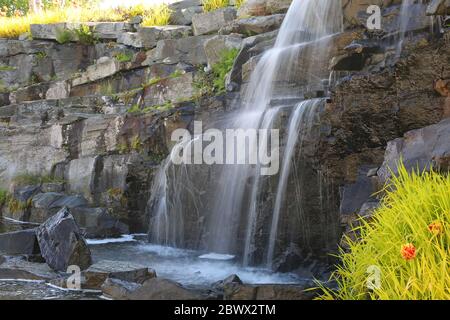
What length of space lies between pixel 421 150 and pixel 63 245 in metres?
4.43

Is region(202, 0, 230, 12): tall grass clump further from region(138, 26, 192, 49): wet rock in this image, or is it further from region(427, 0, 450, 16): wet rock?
region(427, 0, 450, 16): wet rock

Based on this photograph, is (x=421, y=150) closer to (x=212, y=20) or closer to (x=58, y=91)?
(x=212, y=20)

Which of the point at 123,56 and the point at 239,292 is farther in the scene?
the point at 123,56

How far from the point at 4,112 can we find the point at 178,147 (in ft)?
22.6

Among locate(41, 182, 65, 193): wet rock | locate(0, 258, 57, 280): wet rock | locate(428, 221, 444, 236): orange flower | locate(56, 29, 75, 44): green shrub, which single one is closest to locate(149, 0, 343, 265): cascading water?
locate(0, 258, 57, 280): wet rock

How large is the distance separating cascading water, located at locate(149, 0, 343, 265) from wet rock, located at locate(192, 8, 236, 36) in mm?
3048

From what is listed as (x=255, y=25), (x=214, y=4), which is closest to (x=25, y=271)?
(x=255, y=25)

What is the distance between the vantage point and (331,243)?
21.2ft

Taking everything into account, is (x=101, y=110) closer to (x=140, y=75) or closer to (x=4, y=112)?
(x=140, y=75)

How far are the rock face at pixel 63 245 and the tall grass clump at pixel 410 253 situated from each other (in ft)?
12.0

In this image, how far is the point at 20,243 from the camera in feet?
23.9

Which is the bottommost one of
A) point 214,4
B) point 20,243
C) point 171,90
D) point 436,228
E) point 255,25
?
point 20,243

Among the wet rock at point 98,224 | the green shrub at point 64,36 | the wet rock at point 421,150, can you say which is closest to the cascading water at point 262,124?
the wet rock at point 98,224

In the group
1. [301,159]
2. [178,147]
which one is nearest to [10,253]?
[178,147]
